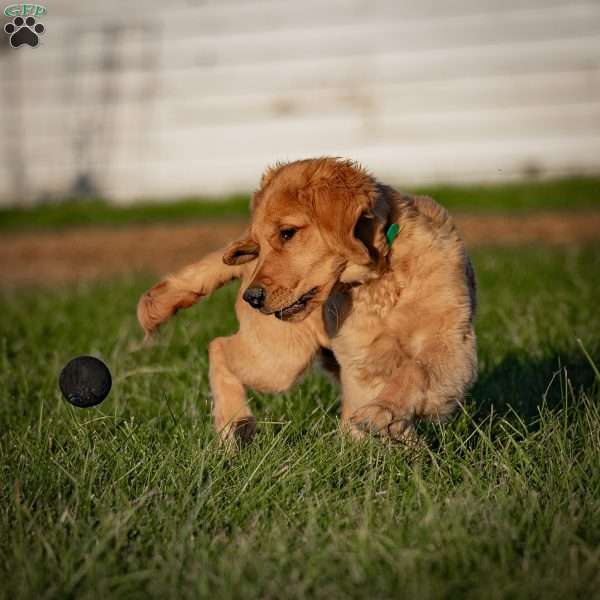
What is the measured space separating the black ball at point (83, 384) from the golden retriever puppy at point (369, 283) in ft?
1.57

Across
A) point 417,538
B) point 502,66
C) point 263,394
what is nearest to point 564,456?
point 417,538

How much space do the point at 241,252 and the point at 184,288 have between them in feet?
1.33

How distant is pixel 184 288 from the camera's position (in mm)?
3951

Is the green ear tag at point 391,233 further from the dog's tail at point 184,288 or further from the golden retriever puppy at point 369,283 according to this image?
the dog's tail at point 184,288

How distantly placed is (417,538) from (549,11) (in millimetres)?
9346

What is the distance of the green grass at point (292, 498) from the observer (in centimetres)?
234

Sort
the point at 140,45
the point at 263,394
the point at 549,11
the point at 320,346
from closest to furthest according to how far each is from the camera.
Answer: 1. the point at 320,346
2. the point at 263,394
3. the point at 549,11
4. the point at 140,45

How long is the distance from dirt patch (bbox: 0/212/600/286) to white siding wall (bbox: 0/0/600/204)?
131 cm

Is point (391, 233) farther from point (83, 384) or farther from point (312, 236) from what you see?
point (83, 384)

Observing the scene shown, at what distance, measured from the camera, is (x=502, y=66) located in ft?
36.0

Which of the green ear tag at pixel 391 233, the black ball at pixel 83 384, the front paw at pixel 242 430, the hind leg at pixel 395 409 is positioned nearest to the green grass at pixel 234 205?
the front paw at pixel 242 430

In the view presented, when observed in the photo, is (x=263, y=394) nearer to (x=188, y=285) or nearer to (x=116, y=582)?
→ (x=188, y=285)

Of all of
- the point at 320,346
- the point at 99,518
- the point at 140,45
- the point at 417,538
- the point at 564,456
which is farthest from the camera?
the point at 140,45

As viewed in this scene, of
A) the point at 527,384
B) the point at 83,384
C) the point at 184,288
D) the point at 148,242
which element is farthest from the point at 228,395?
the point at 148,242
